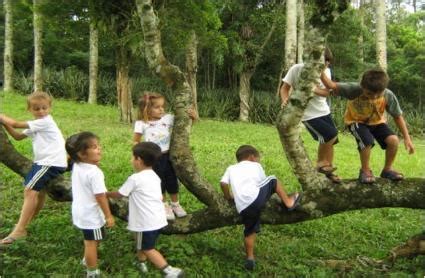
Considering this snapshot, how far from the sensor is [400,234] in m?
5.79

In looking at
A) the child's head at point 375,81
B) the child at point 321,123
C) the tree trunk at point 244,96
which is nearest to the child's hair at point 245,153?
the child at point 321,123

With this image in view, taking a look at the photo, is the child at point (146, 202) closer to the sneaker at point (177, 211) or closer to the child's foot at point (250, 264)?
the sneaker at point (177, 211)

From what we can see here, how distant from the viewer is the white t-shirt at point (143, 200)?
407 cm

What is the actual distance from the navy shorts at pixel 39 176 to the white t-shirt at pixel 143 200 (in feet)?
2.83

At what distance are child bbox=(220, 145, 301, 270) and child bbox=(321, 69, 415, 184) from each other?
0.78m

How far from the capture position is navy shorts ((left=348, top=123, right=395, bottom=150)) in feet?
15.4

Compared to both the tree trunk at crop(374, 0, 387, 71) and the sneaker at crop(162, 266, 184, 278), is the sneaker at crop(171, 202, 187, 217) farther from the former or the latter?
the tree trunk at crop(374, 0, 387, 71)

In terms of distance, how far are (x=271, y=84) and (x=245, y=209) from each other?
1696 cm

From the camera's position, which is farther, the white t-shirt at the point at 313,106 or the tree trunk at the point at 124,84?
the tree trunk at the point at 124,84

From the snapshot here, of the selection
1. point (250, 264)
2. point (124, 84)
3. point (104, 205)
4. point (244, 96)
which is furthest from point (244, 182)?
point (244, 96)

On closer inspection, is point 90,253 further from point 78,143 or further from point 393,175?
point 393,175

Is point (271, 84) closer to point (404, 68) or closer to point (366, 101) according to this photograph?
point (404, 68)

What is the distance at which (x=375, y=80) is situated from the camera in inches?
176

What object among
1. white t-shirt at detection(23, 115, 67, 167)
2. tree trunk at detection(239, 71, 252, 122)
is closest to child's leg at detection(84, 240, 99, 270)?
white t-shirt at detection(23, 115, 67, 167)
